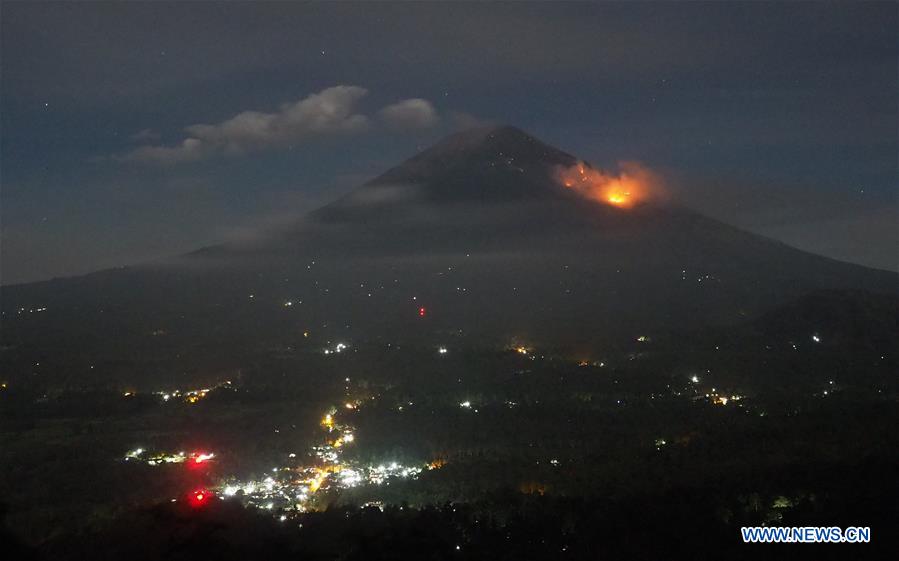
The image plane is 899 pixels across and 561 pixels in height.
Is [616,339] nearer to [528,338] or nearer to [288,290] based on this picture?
[528,338]

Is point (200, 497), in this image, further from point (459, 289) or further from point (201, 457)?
point (459, 289)

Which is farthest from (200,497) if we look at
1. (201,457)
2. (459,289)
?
(459,289)

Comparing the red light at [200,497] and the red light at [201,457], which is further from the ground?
the red light at [200,497]

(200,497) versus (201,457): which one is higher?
(200,497)

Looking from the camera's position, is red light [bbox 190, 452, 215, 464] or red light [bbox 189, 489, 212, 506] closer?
red light [bbox 189, 489, 212, 506]

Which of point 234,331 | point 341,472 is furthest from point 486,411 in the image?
point 234,331

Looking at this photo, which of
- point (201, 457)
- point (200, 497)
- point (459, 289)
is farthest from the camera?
point (459, 289)

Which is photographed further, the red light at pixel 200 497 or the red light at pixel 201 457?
the red light at pixel 201 457

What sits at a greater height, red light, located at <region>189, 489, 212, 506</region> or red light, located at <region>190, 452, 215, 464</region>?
red light, located at <region>189, 489, 212, 506</region>

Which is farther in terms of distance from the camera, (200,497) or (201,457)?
(201,457)

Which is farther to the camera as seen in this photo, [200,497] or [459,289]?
[459,289]

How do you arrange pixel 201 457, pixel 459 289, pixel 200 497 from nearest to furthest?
pixel 200 497
pixel 201 457
pixel 459 289
